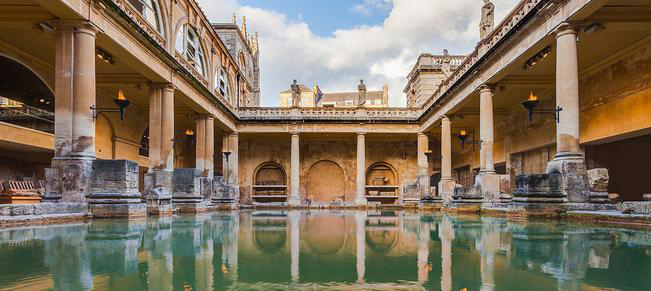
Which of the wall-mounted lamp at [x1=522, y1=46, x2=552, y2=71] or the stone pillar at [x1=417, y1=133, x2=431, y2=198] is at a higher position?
the wall-mounted lamp at [x1=522, y1=46, x2=552, y2=71]

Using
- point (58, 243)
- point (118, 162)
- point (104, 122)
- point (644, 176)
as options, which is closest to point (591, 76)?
point (644, 176)

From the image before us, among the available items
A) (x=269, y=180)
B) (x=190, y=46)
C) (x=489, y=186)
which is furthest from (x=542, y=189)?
(x=269, y=180)

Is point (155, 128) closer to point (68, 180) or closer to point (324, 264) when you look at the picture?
point (68, 180)

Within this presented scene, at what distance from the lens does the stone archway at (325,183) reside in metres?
32.2

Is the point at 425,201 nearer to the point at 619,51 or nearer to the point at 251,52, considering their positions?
the point at 619,51

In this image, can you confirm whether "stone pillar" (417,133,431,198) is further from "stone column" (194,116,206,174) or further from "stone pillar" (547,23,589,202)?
"stone pillar" (547,23,589,202)

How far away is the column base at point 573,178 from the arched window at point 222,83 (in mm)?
18969

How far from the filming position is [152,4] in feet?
52.8

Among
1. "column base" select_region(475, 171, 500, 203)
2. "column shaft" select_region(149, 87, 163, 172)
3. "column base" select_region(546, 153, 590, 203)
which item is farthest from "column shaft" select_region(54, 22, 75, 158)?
"column base" select_region(475, 171, 500, 203)

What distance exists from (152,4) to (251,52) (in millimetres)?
23594

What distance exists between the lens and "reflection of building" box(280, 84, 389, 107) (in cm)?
6275

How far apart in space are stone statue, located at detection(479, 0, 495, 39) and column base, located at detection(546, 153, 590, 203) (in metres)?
8.05

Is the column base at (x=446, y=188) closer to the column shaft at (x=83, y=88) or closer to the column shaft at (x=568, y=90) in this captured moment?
the column shaft at (x=568, y=90)

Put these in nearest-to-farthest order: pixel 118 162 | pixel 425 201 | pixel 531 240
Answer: pixel 531 240 < pixel 118 162 < pixel 425 201
